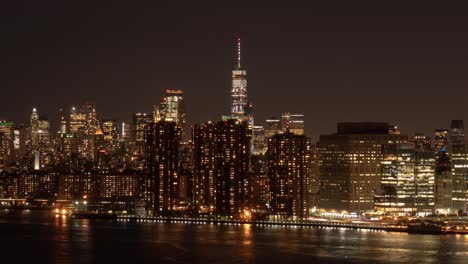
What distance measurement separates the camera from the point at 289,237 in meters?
78.4

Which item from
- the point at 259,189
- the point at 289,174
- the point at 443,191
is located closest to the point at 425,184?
the point at 443,191

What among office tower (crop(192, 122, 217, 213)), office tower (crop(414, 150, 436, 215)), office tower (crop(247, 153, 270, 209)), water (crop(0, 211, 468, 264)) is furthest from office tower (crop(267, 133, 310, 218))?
office tower (crop(414, 150, 436, 215))

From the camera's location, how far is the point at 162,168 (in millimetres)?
105000

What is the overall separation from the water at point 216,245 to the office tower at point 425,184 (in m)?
11.0

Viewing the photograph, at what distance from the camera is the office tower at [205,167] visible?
4050 inches

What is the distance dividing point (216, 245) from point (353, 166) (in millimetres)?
31209

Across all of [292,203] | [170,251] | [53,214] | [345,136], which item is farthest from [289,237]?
[53,214]

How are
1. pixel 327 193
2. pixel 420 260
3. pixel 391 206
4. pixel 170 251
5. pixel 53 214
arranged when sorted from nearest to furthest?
pixel 420 260 → pixel 170 251 → pixel 391 206 → pixel 327 193 → pixel 53 214

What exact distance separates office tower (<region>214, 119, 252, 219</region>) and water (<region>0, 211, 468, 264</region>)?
26.5ft

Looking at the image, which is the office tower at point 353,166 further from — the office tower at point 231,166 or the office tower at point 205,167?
the office tower at point 205,167

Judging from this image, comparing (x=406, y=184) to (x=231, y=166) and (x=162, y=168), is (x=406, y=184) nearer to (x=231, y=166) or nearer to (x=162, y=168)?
(x=231, y=166)

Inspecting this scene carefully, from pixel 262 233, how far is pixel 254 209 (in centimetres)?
1926

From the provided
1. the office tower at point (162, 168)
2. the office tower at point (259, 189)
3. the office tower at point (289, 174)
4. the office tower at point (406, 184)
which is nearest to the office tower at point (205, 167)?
the office tower at point (162, 168)

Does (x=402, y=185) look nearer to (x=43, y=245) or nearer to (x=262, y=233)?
(x=262, y=233)
